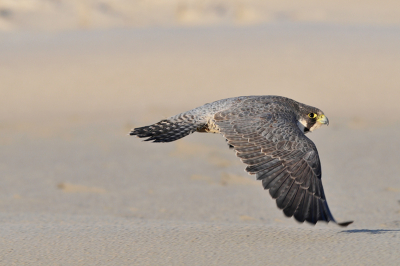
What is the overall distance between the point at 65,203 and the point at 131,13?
12.9 meters

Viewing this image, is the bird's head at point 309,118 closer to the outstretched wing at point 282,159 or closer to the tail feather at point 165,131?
the outstretched wing at point 282,159

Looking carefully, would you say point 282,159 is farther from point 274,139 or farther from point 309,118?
point 309,118

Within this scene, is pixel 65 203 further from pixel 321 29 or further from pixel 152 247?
pixel 321 29

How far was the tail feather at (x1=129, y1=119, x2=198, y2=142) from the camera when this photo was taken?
14.8 ft

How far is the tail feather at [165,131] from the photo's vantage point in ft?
14.8

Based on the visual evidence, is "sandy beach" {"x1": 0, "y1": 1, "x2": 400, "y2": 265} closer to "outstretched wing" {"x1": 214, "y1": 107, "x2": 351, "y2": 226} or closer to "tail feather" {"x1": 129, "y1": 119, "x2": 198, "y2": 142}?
"outstretched wing" {"x1": 214, "y1": 107, "x2": 351, "y2": 226}

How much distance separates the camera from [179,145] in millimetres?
7852

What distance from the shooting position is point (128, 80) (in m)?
11.4

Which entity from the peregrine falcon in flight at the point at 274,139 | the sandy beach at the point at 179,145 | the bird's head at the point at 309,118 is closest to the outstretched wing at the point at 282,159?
the peregrine falcon in flight at the point at 274,139

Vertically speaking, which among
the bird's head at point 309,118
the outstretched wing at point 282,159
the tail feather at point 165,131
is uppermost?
the bird's head at point 309,118

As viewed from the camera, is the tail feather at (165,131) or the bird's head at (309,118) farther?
the bird's head at (309,118)

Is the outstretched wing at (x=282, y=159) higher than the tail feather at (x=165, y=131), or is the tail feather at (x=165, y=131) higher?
the tail feather at (x=165, y=131)

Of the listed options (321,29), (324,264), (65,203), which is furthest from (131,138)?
(321,29)

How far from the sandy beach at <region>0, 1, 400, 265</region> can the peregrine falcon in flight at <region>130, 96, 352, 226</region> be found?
0.77 feet
